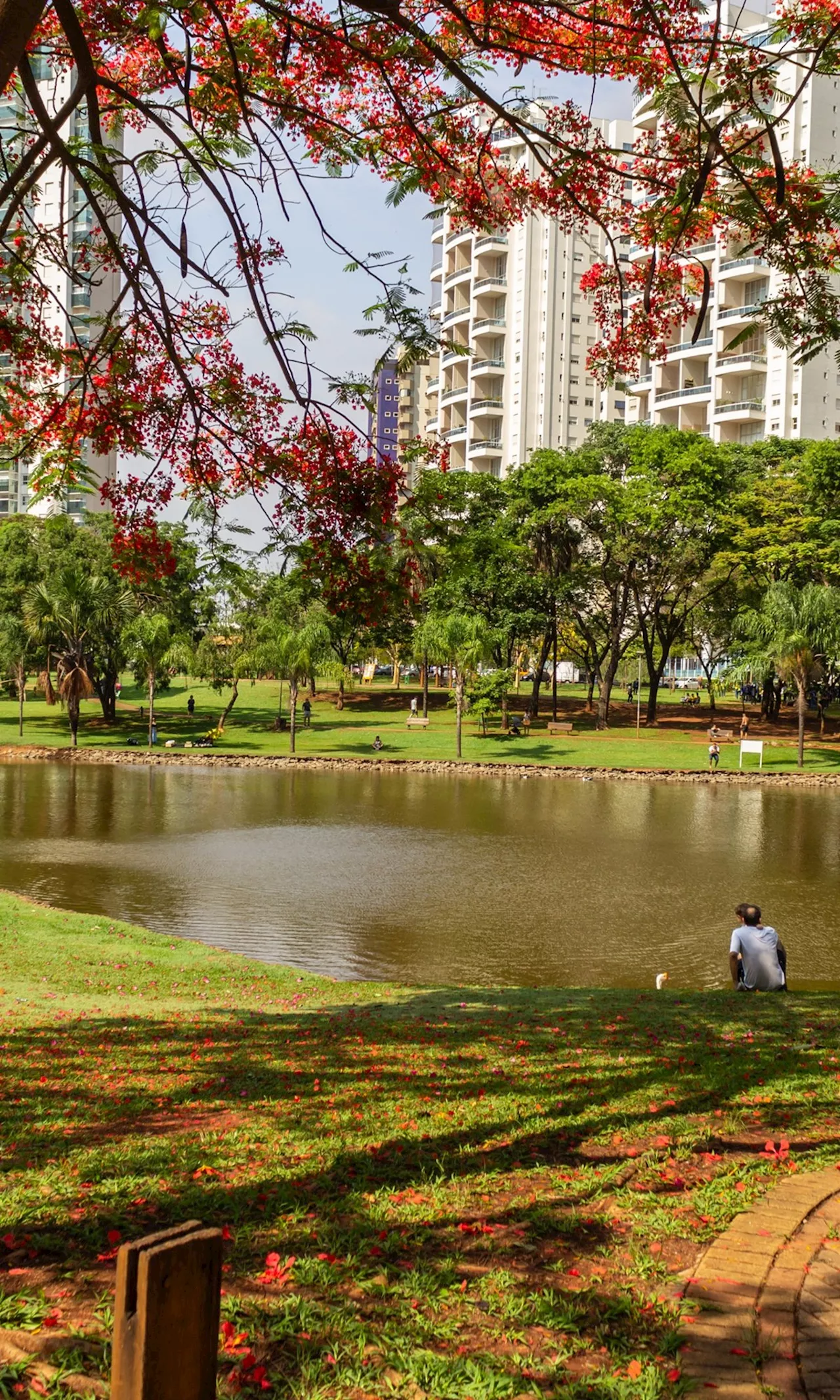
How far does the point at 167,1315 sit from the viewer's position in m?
1.86

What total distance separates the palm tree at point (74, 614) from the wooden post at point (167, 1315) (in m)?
45.1

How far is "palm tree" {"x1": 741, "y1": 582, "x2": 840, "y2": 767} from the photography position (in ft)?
138

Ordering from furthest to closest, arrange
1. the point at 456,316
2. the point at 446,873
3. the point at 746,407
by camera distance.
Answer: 1. the point at 456,316
2. the point at 746,407
3. the point at 446,873

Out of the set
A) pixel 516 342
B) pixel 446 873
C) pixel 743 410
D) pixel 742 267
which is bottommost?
pixel 446 873

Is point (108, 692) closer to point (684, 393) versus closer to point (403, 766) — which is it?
point (403, 766)

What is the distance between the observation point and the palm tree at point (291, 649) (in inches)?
1815

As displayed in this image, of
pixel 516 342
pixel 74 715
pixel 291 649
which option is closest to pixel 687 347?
pixel 516 342

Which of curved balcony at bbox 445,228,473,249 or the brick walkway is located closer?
the brick walkway

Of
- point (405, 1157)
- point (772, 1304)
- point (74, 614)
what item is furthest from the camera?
point (74, 614)

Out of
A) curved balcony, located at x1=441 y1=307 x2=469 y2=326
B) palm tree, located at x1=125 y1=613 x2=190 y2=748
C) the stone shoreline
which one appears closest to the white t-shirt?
the stone shoreline

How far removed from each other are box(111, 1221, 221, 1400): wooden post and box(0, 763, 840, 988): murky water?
1164cm

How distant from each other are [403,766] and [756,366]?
34.9 metres

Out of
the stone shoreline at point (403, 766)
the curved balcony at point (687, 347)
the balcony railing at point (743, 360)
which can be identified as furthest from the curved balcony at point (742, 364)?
the stone shoreline at point (403, 766)

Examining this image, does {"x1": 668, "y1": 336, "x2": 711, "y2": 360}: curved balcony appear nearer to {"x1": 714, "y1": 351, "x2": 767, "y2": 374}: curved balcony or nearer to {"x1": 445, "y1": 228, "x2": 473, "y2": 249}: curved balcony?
{"x1": 714, "y1": 351, "x2": 767, "y2": 374}: curved balcony
